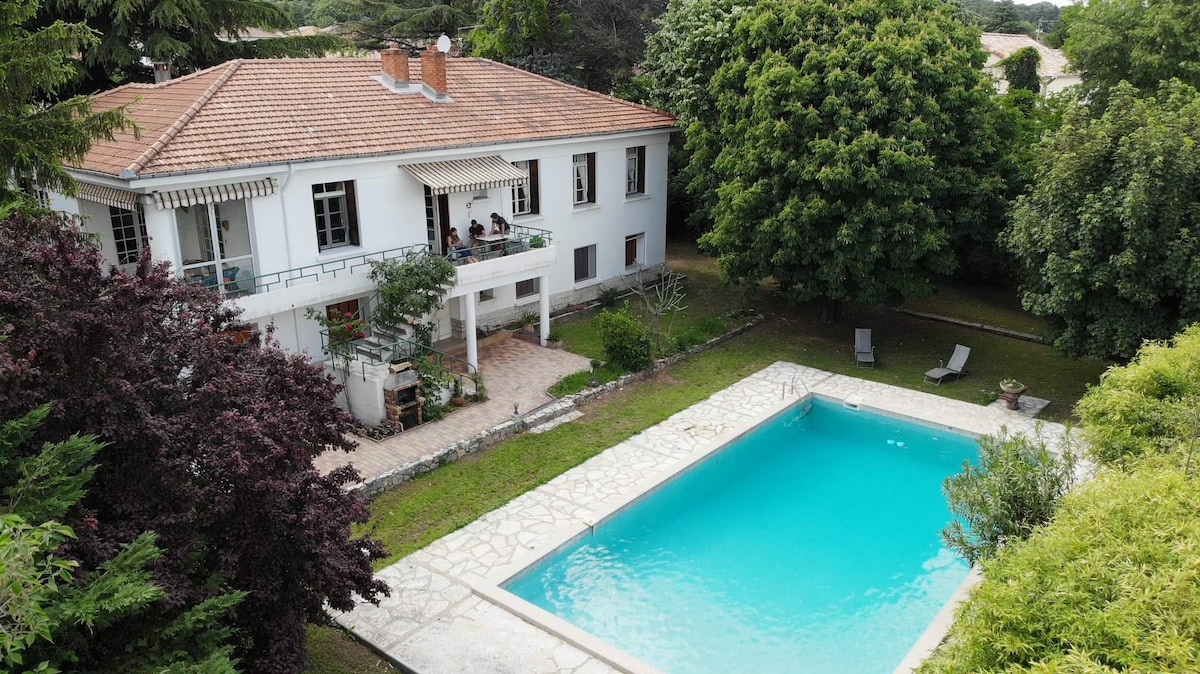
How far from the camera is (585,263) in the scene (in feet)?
109

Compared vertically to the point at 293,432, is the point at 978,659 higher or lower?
lower

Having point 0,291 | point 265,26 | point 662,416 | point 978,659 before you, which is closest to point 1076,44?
point 662,416

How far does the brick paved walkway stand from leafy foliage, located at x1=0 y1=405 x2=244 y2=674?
974 centimetres

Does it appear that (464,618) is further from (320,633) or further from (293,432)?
(293,432)

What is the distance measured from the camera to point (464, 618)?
14.7 m

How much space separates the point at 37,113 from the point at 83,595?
1427 cm

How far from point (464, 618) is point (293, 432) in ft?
18.7

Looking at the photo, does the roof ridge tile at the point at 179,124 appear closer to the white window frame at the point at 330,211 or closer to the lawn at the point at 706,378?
the white window frame at the point at 330,211

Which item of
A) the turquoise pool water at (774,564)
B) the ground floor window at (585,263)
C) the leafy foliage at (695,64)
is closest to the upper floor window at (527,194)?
the ground floor window at (585,263)

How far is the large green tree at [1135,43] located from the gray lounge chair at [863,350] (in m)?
15.0

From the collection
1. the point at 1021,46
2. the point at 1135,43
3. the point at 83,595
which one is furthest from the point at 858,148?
the point at 1021,46

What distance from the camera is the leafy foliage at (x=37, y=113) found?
16.8 m

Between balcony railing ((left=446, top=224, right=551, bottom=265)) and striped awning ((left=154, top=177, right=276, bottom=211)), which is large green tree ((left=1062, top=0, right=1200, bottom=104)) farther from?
striped awning ((left=154, top=177, right=276, bottom=211))

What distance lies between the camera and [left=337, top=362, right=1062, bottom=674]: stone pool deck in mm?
13797
